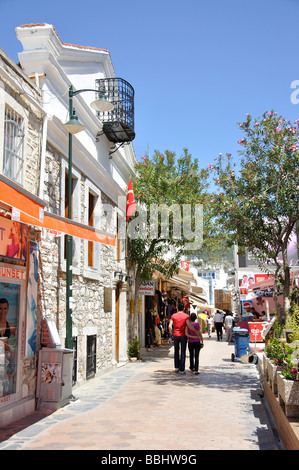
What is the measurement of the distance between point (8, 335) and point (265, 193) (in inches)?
221

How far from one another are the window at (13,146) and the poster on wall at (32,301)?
1.22m

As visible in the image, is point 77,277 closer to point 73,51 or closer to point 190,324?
point 190,324

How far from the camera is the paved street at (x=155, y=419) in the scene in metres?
5.58

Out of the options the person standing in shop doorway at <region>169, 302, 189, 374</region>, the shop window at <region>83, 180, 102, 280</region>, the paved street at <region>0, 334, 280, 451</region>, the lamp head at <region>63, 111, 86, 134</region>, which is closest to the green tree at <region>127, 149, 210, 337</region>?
the shop window at <region>83, 180, 102, 280</region>

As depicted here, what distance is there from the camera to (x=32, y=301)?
769 centimetres

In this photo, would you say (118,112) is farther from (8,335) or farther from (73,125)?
(8,335)

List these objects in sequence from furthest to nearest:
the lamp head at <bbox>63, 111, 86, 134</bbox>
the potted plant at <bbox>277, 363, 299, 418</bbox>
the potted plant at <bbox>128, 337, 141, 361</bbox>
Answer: the potted plant at <bbox>128, 337, 141, 361</bbox>
the lamp head at <bbox>63, 111, 86, 134</bbox>
the potted plant at <bbox>277, 363, 299, 418</bbox>

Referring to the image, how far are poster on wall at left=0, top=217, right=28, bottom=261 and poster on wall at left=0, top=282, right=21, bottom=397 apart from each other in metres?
0.49

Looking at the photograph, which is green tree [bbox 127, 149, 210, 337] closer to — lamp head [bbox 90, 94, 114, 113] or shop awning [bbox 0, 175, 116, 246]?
lamp head [bbox 90, 94, 114, 113]

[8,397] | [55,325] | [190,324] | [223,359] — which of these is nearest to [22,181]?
[55,325]

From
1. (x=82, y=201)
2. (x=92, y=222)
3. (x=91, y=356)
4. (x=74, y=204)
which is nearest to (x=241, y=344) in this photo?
(x=91, y=356)

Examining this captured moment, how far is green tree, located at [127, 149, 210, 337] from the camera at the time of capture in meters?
15.1

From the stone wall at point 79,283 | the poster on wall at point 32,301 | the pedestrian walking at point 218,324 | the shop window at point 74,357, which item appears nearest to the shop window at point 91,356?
the stone wall at point 79,283

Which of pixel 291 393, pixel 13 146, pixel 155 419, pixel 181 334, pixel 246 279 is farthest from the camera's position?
pixel 246 279
